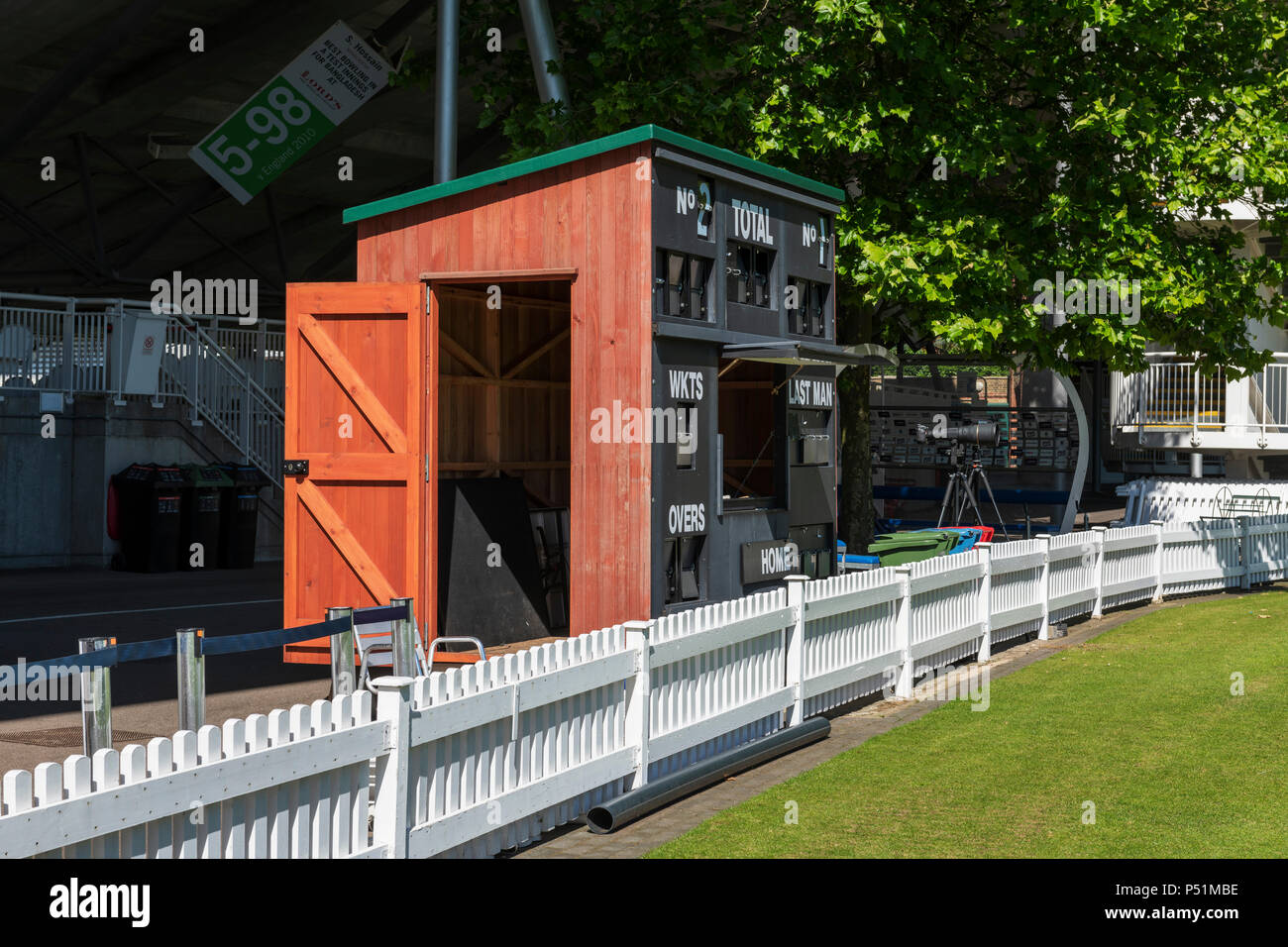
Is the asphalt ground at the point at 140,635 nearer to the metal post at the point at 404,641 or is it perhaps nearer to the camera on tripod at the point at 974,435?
the metal post at the point at 404,641

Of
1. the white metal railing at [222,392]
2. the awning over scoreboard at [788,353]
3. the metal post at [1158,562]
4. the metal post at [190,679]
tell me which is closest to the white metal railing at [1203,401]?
the metal post at [1158,562]

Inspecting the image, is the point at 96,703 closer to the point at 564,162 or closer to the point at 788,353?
the point at 564,162

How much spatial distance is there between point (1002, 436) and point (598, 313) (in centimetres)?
2374

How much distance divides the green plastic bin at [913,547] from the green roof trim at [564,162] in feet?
27.6

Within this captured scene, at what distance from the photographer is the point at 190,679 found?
729 centimetres

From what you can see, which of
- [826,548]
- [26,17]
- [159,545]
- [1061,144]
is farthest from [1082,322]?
[26,17]

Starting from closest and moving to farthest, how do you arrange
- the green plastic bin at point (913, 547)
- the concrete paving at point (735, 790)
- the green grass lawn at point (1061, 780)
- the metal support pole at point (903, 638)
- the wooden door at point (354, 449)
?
the green grass lawn at point (1061, 780) < the concrete paving at point (735, 790) < the wooden door at point (354, 449) < the metal support pole at point (903, 638) < the green plastic bin at point (913, 547)

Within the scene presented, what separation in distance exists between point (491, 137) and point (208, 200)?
7.58 m

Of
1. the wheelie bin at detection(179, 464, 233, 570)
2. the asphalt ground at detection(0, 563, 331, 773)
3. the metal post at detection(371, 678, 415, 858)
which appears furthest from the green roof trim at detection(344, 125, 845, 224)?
the wheelie bin at detection(179, 464, 233, 570)

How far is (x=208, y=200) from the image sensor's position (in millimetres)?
36875

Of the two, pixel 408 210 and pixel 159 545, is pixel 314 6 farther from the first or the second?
pixel 408 210

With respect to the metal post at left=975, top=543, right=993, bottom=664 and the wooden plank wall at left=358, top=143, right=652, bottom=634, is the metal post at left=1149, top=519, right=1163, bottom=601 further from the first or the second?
the wooden plank wall at left=358, top=143, right=652, bottom=634

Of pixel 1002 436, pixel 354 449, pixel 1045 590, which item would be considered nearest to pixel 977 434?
pixel 1002 436

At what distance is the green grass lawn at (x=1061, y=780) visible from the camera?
7.82m
